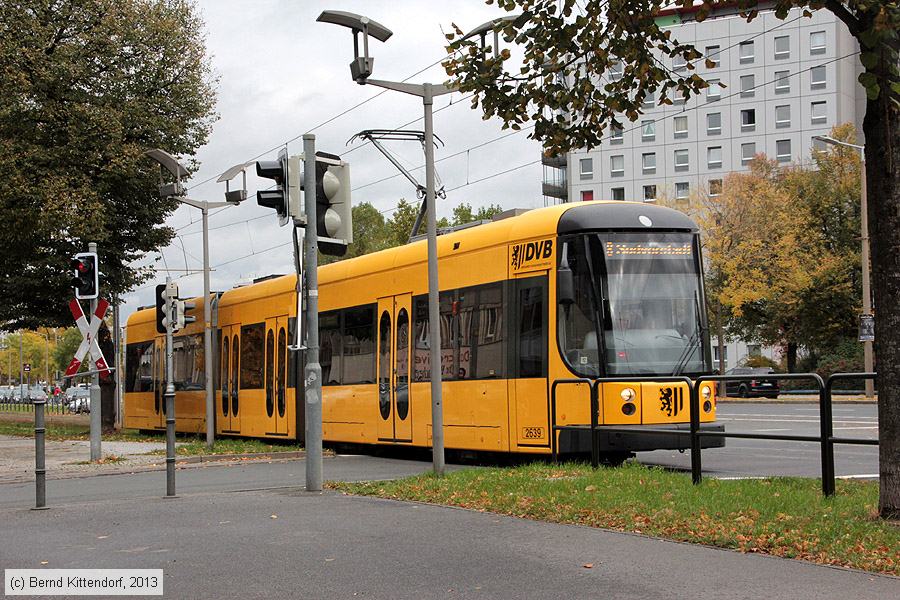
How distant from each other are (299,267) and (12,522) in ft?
12.6

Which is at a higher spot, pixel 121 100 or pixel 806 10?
pixel 121 100

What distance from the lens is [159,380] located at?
3288 cm

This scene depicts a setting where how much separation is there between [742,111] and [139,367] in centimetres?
5899

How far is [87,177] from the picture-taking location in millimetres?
32375

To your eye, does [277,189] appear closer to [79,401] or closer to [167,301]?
[167,301]

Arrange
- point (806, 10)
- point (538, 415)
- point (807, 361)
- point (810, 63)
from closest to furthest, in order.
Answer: point (806, 10) < point (538, 415) < point (807, 361) < point (810, 63)

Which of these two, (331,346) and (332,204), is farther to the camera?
(331,346)

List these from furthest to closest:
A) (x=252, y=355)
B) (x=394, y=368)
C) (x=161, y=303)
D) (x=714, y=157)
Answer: (x=714, y=157) < (x=161, y=303) < (x=252, y=355) < (x=394, y=368)

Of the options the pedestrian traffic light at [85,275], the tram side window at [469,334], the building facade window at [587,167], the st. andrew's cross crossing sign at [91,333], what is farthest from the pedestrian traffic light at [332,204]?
the building facade window at [587,167]

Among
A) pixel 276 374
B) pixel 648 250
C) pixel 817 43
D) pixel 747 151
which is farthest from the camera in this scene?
pixel 747 151

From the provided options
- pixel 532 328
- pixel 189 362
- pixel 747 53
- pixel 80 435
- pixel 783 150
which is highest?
pixel 747 53

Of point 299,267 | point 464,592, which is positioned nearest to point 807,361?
point 299,267

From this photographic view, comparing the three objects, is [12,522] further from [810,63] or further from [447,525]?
[810,63]

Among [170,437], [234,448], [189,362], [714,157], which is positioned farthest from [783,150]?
[170,437]
